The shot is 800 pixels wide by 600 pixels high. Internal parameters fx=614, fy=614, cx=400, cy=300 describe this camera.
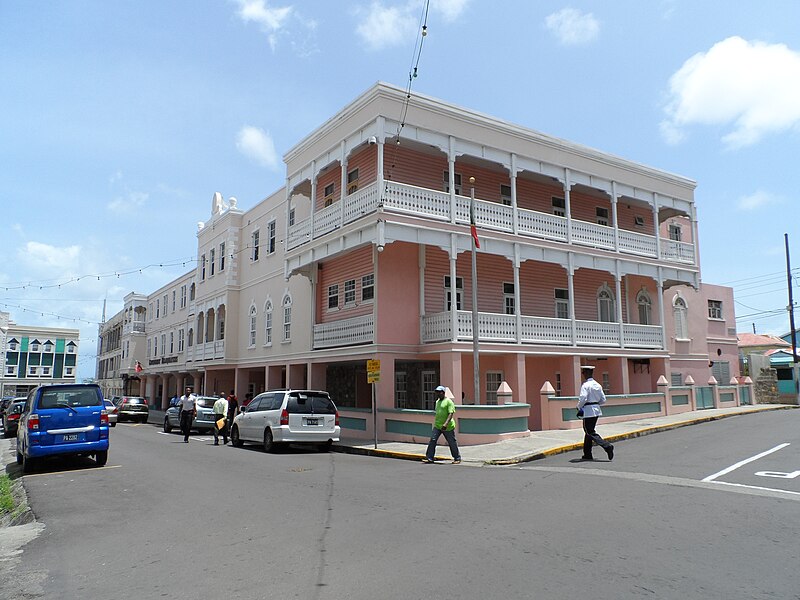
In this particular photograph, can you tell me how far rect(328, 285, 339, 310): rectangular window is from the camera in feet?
77.5

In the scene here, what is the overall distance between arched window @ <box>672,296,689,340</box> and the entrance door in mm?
3643

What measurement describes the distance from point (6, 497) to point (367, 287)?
1301cm

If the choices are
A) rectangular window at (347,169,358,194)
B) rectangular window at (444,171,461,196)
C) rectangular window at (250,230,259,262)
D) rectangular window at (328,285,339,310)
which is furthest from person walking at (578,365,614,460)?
rectangular window at (250,230,259,262)

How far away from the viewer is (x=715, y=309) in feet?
105

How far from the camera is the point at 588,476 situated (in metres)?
11.0

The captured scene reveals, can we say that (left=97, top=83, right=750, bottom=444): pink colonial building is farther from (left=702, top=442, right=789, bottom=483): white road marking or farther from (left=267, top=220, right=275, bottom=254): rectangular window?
(left=702, top=442, right=789, bottom=483): white road marking

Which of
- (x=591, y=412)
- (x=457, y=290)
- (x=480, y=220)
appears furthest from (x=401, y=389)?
(x=591, y=412)

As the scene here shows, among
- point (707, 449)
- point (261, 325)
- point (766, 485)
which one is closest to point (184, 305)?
point (261, 325)

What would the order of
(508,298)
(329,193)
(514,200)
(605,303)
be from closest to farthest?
(514,200)
(508,298)
(329,193)
(605,303)

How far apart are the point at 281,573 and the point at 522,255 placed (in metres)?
17.6

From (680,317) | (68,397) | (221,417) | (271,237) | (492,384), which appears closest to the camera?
(68,397)

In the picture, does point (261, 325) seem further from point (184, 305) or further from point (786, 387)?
point (786, 387)

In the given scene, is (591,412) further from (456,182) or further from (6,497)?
(456,182)

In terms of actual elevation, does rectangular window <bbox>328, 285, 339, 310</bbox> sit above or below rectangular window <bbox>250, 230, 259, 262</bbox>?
below
